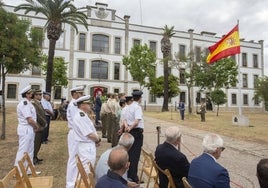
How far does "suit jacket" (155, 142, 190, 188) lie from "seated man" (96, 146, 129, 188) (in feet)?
4.11

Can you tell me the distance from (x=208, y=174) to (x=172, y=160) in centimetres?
97

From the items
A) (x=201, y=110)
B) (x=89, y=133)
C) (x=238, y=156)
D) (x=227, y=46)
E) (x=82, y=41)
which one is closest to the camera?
(x=89, y=133)

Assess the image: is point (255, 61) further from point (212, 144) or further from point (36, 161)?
point (212, 144)

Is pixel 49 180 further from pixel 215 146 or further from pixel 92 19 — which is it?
pixel 92 19

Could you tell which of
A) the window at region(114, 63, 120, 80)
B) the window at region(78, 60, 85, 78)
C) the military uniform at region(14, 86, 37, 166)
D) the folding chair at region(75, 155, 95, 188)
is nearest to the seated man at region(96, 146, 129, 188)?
the folding chair at region(75, 155, 95, 188)

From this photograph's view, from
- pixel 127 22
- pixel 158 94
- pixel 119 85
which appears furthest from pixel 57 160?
pixel 127 22

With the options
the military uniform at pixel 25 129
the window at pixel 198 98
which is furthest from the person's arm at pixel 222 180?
the window at pixel 198 98

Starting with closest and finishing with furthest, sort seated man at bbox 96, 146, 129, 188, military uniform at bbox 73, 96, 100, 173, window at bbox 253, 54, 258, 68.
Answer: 1. seated man at bbox 96, 146, 129, 188
2. military uniform at bbox 73, 96, 100, 173
3. window at bbox 253, 54, 258, 68

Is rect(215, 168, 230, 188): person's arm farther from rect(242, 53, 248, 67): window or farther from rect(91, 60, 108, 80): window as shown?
rect(242, 53, 248, 67): window

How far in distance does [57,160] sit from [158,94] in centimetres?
3267

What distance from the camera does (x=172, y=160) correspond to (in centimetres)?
399

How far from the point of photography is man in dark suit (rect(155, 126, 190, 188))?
3.95 meters

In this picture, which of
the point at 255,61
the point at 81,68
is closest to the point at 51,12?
the point at 81,68

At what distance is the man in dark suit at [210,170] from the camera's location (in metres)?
3.01
